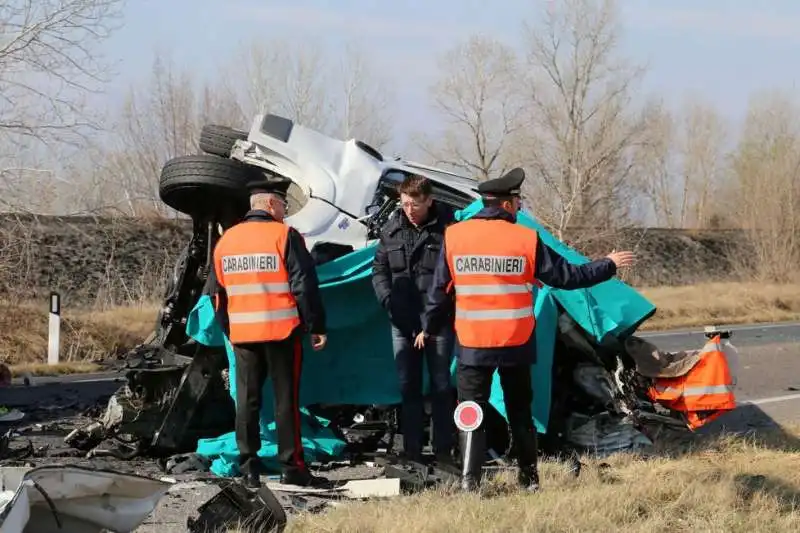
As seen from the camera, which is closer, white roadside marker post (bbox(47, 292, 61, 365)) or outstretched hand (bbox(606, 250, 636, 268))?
outstretched hand (bbox(606, 250, 636, 268))

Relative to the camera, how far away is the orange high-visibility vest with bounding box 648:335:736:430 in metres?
6.74

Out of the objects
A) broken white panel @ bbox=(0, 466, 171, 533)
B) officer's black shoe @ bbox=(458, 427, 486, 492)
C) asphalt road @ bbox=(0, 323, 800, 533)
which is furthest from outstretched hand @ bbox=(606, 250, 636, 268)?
broken white panel @ bbox=(0, 466, 171, 533)

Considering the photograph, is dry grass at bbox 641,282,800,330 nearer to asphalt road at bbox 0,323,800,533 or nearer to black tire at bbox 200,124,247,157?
asphalt road at bbox 0,323,800,533

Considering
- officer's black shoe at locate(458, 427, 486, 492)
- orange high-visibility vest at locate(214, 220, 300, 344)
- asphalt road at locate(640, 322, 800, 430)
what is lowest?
asphalt road at locate(640, 322, 800, 430)

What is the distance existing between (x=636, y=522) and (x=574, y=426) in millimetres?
2006

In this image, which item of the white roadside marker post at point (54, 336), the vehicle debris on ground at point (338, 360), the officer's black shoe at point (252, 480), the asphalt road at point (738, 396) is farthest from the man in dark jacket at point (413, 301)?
the white roadside marker post at point (54, 336)

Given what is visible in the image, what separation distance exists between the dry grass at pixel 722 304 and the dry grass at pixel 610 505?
14890 mm

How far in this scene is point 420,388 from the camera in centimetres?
626

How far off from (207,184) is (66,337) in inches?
334

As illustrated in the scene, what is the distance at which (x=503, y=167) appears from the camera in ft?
109

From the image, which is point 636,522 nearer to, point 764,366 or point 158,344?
point 158,344

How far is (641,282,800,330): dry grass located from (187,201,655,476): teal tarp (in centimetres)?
1413

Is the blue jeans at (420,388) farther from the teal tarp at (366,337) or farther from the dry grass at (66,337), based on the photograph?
the dry grass at (66,337)

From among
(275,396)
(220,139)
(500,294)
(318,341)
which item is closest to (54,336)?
(220,139)
